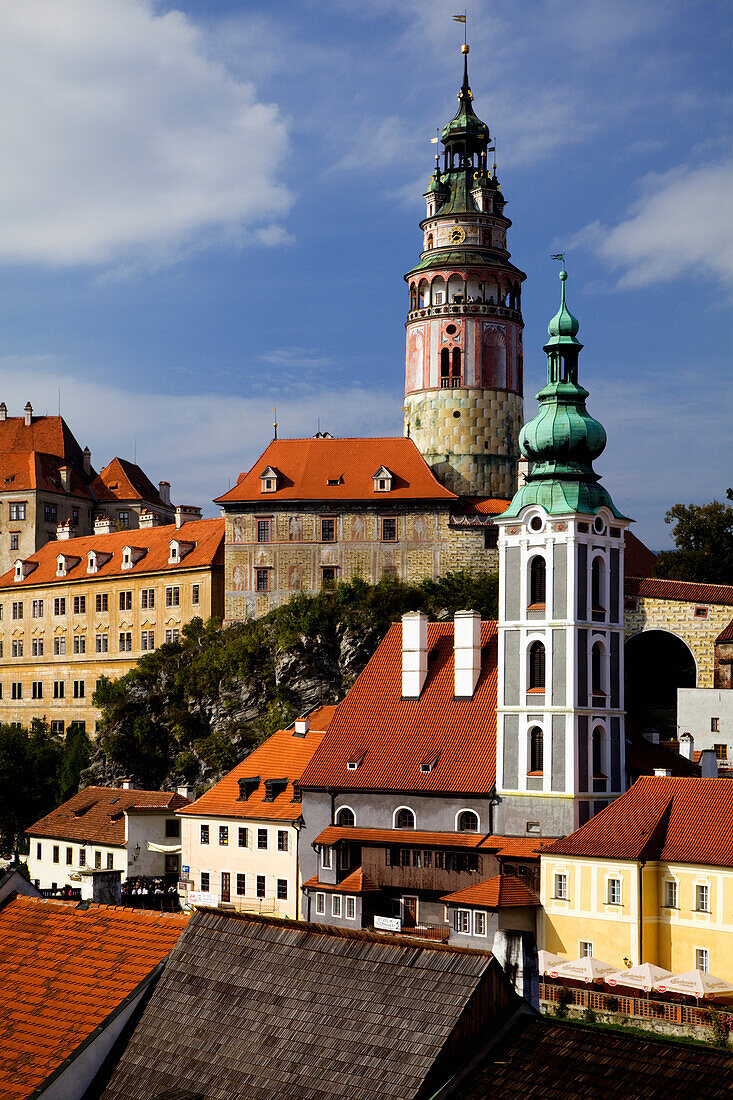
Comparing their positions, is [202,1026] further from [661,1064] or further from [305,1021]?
[661,1064]

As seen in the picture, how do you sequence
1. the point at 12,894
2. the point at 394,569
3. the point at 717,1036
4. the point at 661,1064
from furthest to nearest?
the point at 394,569 → the point at 717,1036 → the point at 12,894 → the point at 661,1064

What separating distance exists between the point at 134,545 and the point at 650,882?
49517 mm

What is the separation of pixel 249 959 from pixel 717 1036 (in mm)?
16456

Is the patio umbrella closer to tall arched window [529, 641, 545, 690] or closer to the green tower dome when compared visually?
tall arched window [529, 641, 545, 690]

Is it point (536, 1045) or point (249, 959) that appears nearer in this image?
point (536, 1045)

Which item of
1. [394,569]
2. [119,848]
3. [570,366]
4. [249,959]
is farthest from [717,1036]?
[394,569]

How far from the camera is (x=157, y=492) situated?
9906 cm

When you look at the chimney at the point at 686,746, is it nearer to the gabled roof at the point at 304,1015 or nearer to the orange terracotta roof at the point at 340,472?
the orange terracotta roof at the point at 340,472

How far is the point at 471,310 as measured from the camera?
7350 cm

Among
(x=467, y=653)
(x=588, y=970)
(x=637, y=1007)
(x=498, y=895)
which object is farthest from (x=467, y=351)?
(x=637, y=1007)

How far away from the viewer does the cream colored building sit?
47.6m

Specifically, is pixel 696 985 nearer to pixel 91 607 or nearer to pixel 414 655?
pixel 414 655

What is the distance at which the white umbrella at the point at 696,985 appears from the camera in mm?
34062

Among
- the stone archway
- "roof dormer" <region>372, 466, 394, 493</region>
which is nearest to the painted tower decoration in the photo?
the stone archway
